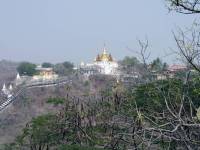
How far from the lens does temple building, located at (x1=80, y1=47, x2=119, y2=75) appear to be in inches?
2397

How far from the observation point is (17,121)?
45062 mm

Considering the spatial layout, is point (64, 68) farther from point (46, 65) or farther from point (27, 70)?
point (46, 65)

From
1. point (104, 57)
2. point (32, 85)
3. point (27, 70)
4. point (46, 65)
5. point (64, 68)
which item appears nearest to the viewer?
point (32, 85)

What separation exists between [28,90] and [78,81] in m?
6.14

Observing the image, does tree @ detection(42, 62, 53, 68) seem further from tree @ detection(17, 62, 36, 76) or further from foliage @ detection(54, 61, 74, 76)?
tree @ detection(17, 62, 36, 76)

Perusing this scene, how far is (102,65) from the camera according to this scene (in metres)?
62.8

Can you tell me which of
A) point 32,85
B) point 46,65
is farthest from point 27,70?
point 32,85

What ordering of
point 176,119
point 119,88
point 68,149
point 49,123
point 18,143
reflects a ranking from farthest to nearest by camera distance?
point 18,143 → point 49,123 → point 119,88 → point 68,149 → point 176,119

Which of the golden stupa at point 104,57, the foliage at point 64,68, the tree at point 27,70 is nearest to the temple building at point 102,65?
the golden stupa at point 104,57

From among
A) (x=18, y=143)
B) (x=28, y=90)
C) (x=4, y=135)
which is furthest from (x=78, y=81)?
(x=18, y=143)

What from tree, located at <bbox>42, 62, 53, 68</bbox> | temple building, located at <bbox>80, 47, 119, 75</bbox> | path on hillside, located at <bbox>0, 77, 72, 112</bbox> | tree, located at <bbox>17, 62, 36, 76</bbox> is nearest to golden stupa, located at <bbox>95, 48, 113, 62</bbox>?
temple building, located at <bbox>80, 47, 119, 75</bbox>

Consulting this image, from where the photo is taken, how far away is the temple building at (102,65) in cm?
6088

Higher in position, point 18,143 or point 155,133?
point 155,133

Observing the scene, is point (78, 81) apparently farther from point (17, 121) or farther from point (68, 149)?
point (68, 149)
